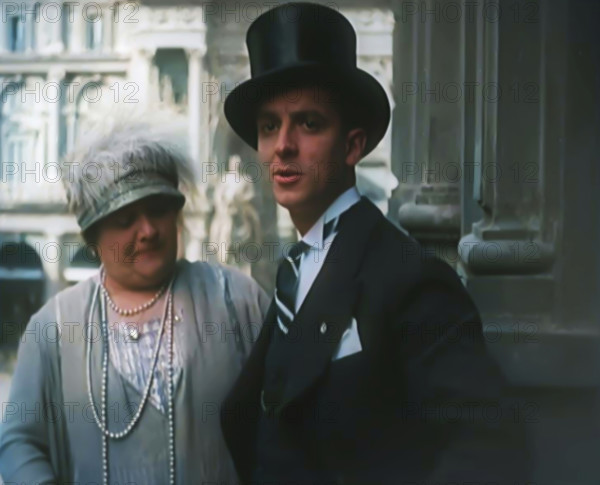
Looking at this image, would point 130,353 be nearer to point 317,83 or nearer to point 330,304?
point 330,304

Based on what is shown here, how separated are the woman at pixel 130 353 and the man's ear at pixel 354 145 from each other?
46 centimetres

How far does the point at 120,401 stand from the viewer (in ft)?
8.16

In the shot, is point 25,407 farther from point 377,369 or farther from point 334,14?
point 334,14

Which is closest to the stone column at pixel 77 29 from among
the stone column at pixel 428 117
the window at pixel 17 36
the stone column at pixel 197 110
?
the window at pixel 17 36

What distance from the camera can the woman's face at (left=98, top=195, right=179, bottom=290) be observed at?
2475 mm

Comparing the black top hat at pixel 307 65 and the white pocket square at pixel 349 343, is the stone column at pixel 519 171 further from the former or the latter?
the white pocket square at pixel 349 343

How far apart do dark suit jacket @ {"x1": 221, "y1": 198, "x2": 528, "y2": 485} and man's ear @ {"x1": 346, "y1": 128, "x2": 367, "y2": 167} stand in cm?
15

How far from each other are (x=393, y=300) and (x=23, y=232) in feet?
3.91

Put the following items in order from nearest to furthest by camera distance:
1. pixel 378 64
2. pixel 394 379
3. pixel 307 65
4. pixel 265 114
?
pixel 394 379
pixel 307 65
pixel 265 114
pixel 378 64

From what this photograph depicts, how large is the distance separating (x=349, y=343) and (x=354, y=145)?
50cm

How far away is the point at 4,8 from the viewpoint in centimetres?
288

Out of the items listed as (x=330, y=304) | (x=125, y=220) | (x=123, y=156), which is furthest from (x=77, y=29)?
(x=330, y=304)

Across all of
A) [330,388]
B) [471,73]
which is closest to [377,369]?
[330,388]

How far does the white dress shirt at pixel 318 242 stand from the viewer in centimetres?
236
